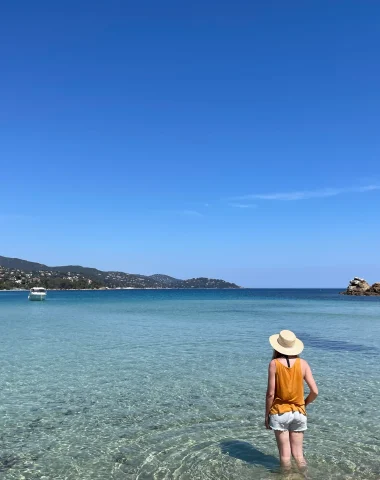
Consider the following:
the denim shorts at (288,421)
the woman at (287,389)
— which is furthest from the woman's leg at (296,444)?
the denim shorts at (288,421)

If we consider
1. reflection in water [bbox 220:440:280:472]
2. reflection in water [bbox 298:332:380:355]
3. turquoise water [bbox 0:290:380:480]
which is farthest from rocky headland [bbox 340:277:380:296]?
reflection in water [bbox 220:440:280:472]

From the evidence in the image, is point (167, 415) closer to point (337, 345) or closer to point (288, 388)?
point (288, 388)

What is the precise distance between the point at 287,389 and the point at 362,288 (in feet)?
511

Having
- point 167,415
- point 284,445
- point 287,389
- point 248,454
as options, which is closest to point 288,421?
point 284,445

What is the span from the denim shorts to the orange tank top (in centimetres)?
8

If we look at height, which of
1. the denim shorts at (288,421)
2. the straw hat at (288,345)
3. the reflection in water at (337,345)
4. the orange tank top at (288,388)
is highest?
the straw hat at (288,345)

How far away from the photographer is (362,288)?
490 ft

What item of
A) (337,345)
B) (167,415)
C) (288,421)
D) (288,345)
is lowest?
(167,415)

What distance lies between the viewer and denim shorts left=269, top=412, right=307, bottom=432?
24.0 feet

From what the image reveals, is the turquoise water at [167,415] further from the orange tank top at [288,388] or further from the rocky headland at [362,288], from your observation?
the rocky headland at [362,288]

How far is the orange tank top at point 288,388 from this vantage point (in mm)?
7113

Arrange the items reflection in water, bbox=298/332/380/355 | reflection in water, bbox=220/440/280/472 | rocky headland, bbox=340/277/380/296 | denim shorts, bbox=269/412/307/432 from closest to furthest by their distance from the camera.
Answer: denim shorts, bbox=269/412/307/432 < reflection in water, bbox=220/440/280/472 < reflection in water, bbox=298/332/380/355 < rocky headland, bbox=340/277/380/296

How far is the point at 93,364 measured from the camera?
65.3 feet

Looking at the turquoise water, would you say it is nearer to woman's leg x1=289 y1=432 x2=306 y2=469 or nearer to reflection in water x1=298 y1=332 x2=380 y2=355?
reflection in water x1=298 y1=332 x2=380 y2=355
